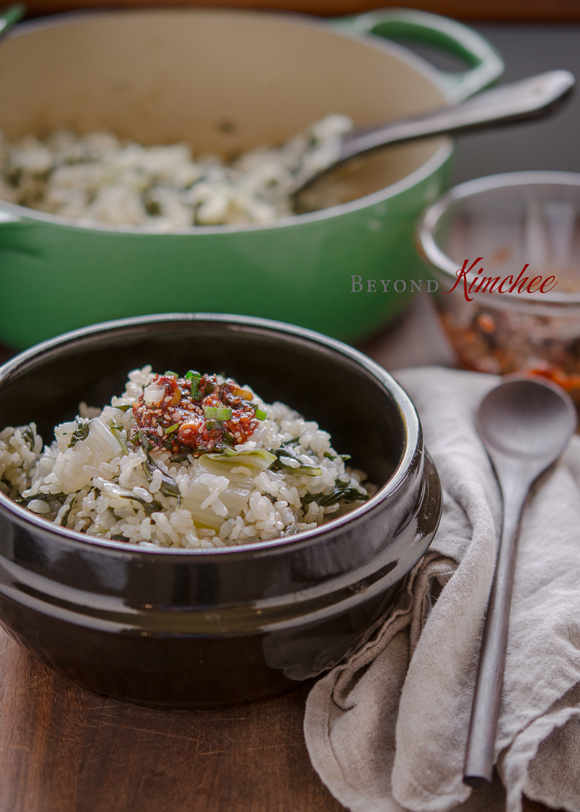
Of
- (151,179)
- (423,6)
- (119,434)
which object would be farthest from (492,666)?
(423,6)

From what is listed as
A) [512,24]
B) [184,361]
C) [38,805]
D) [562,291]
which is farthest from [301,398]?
[512,24]

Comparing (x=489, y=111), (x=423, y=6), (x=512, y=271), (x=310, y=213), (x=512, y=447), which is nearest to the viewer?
(x=512, y=447)

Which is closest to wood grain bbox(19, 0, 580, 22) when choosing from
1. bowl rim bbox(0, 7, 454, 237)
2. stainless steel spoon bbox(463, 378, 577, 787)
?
bowl rim bbox(0, 7, 454, 237)

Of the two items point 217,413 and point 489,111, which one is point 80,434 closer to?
point 217,413

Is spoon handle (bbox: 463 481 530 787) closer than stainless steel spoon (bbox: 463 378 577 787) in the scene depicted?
Yes

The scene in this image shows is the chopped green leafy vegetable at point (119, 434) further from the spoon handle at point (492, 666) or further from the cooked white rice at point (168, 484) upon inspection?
the spoon handle at point (492, 666)

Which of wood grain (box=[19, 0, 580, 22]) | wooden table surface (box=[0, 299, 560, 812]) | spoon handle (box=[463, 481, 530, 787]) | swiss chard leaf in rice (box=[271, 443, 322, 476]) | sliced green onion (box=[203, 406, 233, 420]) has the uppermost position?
wood grain (box=[19, 0, 580, 22])

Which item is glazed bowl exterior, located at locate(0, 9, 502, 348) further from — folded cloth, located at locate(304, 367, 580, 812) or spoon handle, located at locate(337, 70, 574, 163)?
folded cloth, located at locate(304, 367, 580, 812)

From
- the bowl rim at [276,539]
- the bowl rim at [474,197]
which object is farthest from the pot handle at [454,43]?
the bowl rim at [276,539]
